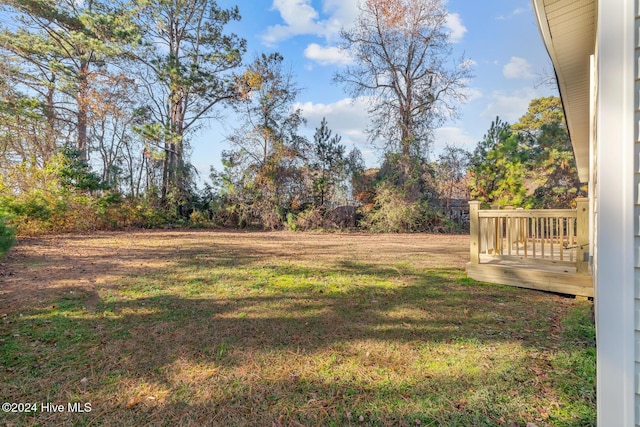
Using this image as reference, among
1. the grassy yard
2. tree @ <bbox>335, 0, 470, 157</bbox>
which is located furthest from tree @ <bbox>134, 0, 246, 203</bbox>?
the grassy yard

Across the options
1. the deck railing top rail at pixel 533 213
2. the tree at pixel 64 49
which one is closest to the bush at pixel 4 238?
the deck railing top rail at pixel 533 213

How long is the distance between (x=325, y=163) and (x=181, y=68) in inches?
325

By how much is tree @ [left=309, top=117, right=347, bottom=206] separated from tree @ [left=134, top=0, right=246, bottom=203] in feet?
16.9

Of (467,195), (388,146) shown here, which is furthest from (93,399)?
(388,146)

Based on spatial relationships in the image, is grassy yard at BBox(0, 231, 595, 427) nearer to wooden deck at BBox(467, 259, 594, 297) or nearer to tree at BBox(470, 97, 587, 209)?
wooden deck at BBox(467, 259, 594, 297)

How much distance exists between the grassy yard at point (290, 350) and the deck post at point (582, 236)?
49cm

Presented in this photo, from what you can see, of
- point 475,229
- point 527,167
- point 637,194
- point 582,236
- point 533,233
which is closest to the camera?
point 637,194

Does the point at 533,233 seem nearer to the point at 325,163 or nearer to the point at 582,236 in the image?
the point at 582,236

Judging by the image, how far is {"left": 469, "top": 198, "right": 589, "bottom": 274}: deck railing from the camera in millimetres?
3939


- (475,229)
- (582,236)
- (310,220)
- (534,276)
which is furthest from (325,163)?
Result: (582,236)

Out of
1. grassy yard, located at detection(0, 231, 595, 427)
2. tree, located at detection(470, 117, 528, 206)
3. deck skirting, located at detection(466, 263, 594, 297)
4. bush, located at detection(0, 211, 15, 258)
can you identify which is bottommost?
grassy yard, located at detection(0, 231, 595, 427)

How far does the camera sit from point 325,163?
14.2m

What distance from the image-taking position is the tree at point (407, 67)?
14.5 metres

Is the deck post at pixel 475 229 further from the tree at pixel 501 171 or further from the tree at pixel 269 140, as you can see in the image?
the tree at pixel 269 140
